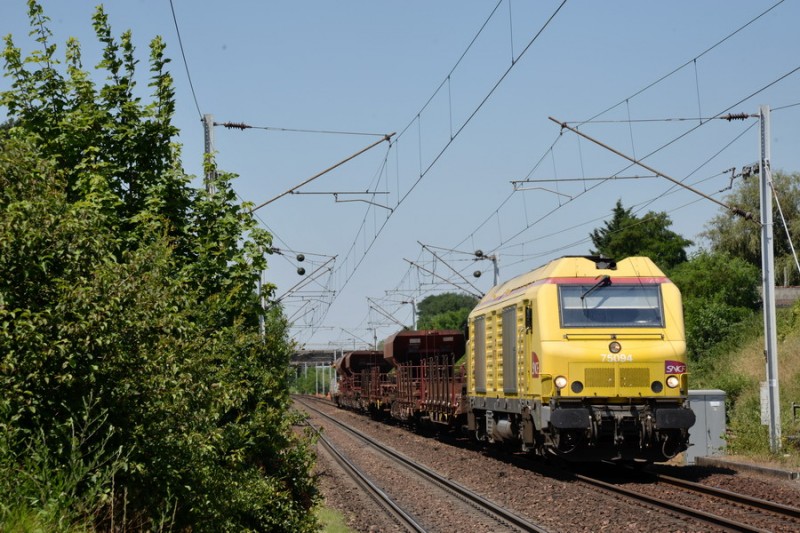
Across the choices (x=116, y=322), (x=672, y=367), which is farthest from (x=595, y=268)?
(x=116, y=322)

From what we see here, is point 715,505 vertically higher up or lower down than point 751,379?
lower down

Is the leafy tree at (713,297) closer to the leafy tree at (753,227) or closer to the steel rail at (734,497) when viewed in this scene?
the leafy tree at (753,227)

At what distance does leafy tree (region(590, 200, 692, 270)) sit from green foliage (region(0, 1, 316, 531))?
66723 millimetres

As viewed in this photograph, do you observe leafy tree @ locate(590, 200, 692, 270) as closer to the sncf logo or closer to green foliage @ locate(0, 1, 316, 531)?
the sncf logo

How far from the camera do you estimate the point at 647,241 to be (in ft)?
Answer: 257

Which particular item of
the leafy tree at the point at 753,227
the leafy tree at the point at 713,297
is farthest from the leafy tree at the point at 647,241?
the leafy tree at the point at 713,297

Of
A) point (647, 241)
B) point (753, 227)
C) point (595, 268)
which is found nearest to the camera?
point (595, 268)

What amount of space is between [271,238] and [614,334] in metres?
7.84

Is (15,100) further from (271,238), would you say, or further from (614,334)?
(614,334)

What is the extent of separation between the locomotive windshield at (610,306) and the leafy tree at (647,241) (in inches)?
2301

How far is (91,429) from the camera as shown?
7492 millimetres

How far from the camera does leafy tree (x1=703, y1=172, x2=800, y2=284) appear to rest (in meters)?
65.6

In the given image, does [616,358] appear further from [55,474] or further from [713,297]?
[713,297]

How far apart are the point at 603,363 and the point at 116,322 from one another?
1106cm
